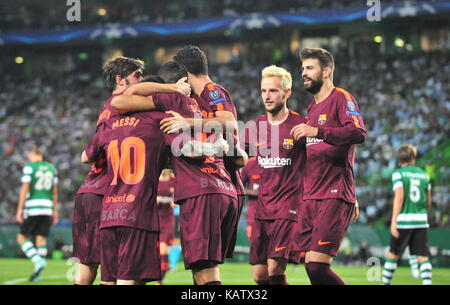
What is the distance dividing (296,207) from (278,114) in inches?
47.4

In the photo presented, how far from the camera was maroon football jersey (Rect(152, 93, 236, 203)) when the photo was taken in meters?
6.13

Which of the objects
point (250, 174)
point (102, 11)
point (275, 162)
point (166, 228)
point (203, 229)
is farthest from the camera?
point (102, 11)

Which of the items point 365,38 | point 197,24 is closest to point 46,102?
point 197,24

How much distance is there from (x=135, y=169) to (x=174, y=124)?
1.65 ft

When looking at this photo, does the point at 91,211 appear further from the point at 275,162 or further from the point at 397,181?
the point at 397,181

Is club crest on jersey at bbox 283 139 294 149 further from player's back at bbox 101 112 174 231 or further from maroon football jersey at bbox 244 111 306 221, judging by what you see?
player's back at bbox 101 112 174 231

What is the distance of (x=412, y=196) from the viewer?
12289mm

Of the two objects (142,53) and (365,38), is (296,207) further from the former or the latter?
(142,53)

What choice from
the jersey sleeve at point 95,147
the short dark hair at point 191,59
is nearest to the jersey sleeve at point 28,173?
the jersey sleeve at point 95,147

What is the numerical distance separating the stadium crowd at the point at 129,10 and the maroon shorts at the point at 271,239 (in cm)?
2793

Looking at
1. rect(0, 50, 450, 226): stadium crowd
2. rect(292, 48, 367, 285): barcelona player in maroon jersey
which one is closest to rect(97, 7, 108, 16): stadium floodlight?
rect(0, 50, 450, 226): stadium crowd

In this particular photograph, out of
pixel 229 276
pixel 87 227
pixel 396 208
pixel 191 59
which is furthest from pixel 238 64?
pixel 191 59

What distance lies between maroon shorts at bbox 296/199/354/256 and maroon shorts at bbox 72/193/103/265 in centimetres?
224
